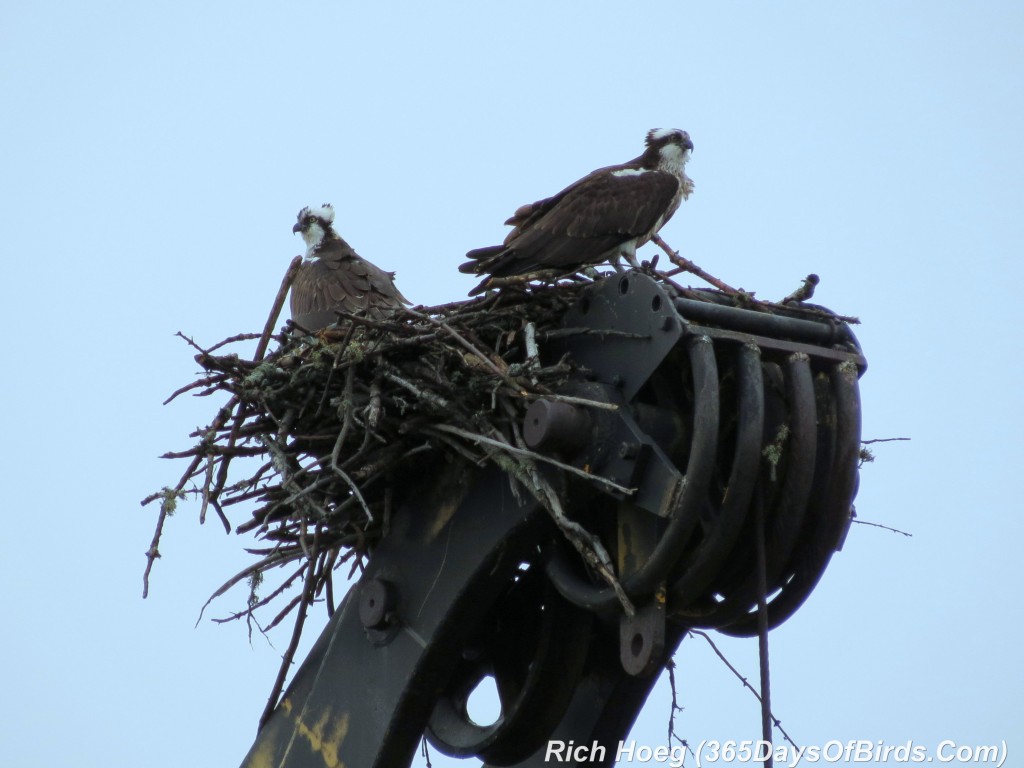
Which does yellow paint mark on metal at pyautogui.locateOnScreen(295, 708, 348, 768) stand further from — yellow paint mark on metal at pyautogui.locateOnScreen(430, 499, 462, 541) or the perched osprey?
the perched osprey

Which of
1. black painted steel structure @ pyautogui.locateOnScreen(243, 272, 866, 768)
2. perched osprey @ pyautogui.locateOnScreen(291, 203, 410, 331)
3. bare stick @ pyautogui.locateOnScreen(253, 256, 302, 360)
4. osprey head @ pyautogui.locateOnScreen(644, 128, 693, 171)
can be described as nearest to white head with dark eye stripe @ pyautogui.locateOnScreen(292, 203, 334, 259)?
perched osprey @ pyautogui.locateOnScreen(291, 203, 410, 331)

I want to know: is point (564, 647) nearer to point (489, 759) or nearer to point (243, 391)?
point (489, 759)

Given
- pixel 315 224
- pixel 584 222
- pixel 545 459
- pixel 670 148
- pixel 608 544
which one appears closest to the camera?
pixel 545 459

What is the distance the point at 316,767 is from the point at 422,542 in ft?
2.85

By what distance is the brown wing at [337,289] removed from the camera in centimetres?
704

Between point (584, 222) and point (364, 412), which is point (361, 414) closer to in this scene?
point (364, 412)

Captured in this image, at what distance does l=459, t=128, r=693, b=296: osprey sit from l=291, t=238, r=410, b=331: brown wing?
121 cm

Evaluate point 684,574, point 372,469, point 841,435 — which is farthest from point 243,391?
point 841,435

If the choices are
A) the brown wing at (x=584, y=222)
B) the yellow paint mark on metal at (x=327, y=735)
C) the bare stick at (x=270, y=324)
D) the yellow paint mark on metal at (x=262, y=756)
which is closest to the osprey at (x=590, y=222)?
the brown wing at (x=584, y=222)

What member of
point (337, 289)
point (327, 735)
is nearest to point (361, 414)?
point (327, 735)

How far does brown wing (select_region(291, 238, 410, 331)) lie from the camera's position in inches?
277

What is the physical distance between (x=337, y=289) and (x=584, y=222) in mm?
1825

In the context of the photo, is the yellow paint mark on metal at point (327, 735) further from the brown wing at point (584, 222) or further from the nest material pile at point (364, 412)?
the brown wing at point (584, 222)

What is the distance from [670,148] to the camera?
7.10m
